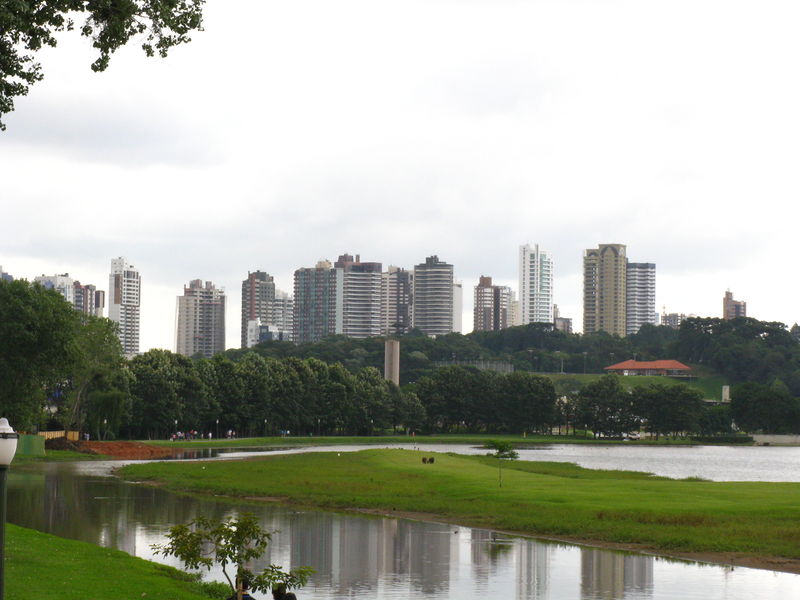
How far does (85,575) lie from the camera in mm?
30641

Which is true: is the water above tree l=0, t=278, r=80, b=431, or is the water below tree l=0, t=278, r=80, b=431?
below

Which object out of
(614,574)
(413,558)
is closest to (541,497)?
(413,558)

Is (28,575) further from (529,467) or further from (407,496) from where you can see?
(529,467)

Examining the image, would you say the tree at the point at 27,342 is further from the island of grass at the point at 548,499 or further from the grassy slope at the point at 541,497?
the grassy slope at the point at 541,497

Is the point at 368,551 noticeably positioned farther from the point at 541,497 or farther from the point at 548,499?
the point at 541,497

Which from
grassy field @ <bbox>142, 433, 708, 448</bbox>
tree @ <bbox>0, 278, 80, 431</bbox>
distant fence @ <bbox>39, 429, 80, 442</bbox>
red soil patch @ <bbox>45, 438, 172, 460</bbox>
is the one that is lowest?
grassy field @ <bbox>142, 433, 708, 448</bbox>

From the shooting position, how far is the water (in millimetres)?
33750

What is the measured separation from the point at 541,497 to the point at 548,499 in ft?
3.38

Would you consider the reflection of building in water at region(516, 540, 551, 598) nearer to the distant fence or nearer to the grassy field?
the distant fence

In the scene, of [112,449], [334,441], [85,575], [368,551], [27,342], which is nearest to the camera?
[85,575]

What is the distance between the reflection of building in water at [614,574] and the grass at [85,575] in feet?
37.9

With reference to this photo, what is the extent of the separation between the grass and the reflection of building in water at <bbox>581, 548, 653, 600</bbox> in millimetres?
11549

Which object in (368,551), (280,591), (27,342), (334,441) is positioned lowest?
(334,441)

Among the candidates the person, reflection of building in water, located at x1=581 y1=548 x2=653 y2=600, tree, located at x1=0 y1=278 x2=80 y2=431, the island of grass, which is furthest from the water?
tree, located at x1=0 y1=278 x2=80 y2=431
